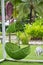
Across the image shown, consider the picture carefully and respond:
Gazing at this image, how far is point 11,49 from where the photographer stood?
307 millimetres

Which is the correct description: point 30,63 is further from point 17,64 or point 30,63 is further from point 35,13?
point 35,13

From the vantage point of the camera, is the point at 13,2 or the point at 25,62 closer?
the point at 13,2

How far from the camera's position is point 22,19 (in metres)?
0.31

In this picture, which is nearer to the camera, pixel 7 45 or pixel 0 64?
pixel 7 45

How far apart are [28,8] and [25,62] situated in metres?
2.70

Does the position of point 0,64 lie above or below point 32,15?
below

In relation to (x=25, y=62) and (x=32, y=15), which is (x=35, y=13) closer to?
(x=32, y=15)

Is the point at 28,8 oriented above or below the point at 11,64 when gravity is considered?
above

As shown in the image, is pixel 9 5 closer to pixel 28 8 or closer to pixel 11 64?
pixel 28 8

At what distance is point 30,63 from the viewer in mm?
2998

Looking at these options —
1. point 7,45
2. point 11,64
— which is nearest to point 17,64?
point 11,64

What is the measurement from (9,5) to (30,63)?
2.73 m

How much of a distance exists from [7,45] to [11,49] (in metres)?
0.02

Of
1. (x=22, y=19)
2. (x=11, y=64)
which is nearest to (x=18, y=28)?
(x=22, y=19)
